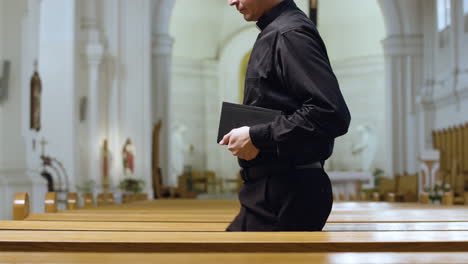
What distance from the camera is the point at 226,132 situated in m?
2.65

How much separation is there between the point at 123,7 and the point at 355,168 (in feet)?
38.8

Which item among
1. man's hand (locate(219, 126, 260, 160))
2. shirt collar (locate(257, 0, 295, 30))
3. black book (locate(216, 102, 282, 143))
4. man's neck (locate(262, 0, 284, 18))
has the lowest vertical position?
man's hand (locate(219, 126, 260, 160))

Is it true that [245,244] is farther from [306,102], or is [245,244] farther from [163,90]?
[163,90]

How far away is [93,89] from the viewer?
17188 millimetres

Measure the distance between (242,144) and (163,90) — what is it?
21.5 metres

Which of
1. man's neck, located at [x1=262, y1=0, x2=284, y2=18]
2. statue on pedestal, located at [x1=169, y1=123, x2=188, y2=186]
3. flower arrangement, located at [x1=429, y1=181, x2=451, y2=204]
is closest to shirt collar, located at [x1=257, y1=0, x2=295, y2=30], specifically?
man's neck, located at [x1=262, y1=0, x2=284, y2=18]

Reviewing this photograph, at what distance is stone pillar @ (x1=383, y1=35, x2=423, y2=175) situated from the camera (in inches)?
952

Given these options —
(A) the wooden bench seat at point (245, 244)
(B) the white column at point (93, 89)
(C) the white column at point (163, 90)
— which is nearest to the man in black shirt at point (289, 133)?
(A) the wooden bench seat at point (245, 244)

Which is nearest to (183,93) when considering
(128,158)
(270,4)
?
(128,158)

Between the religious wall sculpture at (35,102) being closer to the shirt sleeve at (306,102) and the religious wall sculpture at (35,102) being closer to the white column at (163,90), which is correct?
the shirt sleeve at (306,102)

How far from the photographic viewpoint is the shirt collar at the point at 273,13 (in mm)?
2777

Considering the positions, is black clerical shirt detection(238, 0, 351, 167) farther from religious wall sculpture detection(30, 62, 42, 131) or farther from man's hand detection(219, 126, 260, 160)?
religious wall sculpture detection(30, 62, 42, 131)

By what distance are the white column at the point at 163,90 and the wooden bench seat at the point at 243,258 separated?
71.6ft

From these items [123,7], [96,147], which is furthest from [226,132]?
[123,7]
